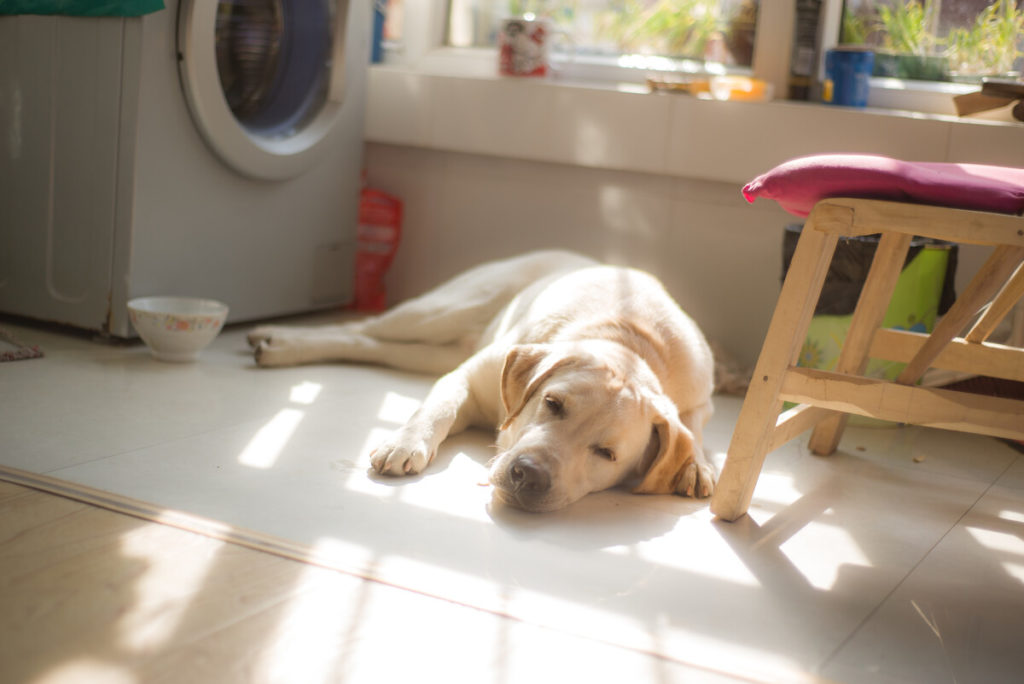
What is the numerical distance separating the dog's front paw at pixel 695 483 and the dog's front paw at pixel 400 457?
54cm

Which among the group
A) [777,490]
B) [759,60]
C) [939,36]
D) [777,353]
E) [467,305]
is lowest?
[777,490]

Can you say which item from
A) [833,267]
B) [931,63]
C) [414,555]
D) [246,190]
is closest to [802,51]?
[931,63]

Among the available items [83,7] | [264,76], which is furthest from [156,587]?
[264,76]

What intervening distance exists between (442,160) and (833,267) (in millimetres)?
1572

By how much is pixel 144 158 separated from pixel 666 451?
1663 mm

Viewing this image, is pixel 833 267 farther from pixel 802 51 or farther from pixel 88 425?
pixel 88 425

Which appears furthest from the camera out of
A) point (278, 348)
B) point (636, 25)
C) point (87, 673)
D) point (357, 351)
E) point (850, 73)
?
point (636, 25)

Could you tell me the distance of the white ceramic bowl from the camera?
101 inches

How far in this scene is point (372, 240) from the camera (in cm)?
368

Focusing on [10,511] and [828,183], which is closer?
[10,511]

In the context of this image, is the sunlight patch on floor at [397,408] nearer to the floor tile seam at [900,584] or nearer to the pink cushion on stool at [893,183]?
the pink cushion on stool at [893,183]

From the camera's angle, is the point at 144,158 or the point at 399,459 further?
the point at 144,158

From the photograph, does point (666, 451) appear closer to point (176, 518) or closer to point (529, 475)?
point (529, 475)

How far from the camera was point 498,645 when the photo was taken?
4.28 ft
